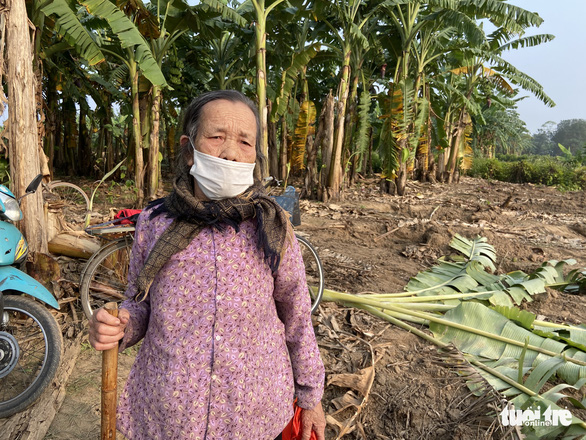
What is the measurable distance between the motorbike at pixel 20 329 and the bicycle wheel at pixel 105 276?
542mm

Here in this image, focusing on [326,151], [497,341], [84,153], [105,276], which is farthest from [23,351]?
[84,153]

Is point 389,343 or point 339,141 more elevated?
point 339,141

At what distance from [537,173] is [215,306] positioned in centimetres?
1936

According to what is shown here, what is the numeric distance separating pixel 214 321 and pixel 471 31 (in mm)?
8965

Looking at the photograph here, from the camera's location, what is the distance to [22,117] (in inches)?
118

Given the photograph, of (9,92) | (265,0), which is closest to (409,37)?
(265,0)

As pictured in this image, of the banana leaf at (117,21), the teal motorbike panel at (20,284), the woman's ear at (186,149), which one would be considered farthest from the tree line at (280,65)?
the woman's ear at (186,149)

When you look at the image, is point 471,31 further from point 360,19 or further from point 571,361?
point 571,361

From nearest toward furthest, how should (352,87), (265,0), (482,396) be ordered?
(482,396), (265,0), (352,87)

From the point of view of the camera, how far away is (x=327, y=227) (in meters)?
6.85

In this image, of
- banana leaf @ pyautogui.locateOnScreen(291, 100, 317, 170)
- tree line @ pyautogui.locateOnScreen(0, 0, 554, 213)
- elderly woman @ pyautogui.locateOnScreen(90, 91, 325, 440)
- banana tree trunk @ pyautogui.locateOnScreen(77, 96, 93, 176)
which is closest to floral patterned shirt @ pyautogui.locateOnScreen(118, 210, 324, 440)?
elderly woman @ pyautogui.locateOnScreen(90, 91, 325, 440)

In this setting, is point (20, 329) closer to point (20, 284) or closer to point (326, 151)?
point (20, 284)

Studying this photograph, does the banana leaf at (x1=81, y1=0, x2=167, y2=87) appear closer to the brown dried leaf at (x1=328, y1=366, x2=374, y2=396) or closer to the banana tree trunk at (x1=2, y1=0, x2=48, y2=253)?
the banana tree trunk at (x1=2, y1=0, x2=48, y2=253)

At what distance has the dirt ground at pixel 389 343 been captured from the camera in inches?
86.0
